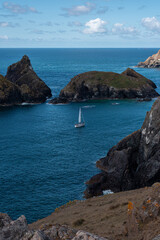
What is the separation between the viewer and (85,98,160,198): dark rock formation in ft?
214

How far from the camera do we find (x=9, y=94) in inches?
6550

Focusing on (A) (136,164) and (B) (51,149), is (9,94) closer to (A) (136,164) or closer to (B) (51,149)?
(B) (51,149)

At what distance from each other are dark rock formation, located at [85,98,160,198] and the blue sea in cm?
526

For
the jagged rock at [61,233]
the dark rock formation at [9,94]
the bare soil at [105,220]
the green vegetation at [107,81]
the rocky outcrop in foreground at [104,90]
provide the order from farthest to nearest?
1. the green vegetation at [107,81]
2. the rocky outcrop in foreground at [104,90]
3. the dark rock formation at [9,94]
4. the bare soil at [105,220]
5. the jagged rock at [61,233]

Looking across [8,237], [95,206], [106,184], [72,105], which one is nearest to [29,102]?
[72,105]

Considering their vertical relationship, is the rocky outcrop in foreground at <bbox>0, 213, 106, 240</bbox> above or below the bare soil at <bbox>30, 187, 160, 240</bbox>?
above

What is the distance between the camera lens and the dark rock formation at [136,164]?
65.2 metres

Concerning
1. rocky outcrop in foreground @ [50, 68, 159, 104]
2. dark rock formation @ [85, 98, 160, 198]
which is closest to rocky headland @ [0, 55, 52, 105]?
rocky outcrop in foreground @ [50, 68, 159, 104]

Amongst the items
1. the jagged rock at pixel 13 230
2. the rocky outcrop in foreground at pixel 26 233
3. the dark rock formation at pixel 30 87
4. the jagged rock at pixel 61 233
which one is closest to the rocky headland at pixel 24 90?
the dark rock formation at pixel 30 87

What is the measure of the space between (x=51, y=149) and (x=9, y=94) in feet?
267

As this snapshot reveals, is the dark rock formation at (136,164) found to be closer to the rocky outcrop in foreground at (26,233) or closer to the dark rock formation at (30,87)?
the rocky outcrop in foreground at (26,233)

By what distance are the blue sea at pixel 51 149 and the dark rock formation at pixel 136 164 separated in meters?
5.26

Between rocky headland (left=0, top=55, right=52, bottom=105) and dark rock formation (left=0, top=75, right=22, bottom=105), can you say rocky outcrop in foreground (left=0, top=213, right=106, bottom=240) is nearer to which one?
dark rock formation (left=0, top=75, right=22, bottom=105)

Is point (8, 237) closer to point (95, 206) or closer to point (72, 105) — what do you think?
point (95, 206)
